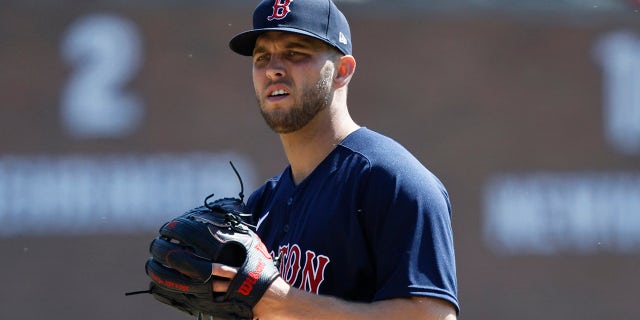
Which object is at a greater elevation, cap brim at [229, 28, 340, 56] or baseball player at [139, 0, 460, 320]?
cap brim at [229, 28, 340, 56]

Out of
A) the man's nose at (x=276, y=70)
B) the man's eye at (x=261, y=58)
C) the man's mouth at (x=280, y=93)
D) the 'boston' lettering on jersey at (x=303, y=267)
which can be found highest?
the man's eye at (x=261, y=58)

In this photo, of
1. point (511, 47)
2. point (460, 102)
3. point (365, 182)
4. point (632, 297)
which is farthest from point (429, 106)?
point (365, 182)

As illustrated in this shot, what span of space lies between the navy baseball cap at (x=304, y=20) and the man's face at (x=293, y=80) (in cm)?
3

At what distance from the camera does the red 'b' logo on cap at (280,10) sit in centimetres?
237

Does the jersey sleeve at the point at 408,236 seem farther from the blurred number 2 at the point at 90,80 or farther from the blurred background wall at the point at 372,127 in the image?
the blurred number 2 at the point at 90,80

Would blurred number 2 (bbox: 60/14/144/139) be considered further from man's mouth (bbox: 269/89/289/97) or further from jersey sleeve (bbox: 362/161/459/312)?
jersey sleeve (bbox: 362/161/459/312)

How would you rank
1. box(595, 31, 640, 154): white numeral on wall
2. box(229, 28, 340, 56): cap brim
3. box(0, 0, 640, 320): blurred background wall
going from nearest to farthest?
box(229, 28, 340, 56): cap brim
box(0, 0, 640, 320): blurred background wall
box(595, 31, 640, 154): white numeral on wall

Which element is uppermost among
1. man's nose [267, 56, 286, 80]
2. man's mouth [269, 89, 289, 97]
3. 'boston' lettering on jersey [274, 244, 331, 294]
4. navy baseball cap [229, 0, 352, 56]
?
navy baseball cap [229, 0, 352, 56]

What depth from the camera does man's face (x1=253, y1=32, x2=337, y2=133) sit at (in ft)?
7.73

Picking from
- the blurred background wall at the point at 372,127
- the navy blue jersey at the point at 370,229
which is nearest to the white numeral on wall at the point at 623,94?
the blurred background wall at the point at 372,127

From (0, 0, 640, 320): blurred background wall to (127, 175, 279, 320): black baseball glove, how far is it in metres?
3.03

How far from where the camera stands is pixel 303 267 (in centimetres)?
225

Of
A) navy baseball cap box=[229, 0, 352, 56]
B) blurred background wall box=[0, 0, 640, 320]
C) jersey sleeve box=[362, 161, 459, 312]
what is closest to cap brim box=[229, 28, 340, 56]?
navy baseball cap box=[229, 0, 352, 56]

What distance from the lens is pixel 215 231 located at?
6.83ft
